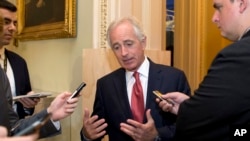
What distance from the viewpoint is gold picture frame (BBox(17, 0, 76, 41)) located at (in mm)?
2529

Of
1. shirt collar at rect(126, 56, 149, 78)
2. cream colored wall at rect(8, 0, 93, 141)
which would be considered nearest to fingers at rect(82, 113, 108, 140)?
shirt collar at rect(126, 56, 149, 78)

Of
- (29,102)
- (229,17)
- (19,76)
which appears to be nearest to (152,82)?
(229,17)

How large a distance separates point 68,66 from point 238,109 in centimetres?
179

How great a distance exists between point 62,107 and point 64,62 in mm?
1123

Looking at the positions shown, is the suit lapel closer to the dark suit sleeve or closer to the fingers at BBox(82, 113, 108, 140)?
the fingers at BBox(82, 113, 108, 140)

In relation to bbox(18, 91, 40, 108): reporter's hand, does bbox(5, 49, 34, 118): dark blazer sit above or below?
above

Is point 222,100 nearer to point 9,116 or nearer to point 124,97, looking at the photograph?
point 124,97

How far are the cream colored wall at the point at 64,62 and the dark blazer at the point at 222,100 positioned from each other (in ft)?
4.44

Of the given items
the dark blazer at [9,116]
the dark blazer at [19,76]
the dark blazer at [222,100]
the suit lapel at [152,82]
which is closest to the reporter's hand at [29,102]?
the dark blazer at [19,76]

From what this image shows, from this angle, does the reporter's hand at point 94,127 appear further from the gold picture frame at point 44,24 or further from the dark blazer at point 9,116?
the gold picture frame at point 44,24

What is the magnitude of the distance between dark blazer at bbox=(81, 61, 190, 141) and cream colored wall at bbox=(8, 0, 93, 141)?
551 mm

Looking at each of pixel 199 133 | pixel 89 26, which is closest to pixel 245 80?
pixel 199 133

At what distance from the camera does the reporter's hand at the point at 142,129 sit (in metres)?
1.63

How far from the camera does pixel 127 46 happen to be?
1.94 meters
